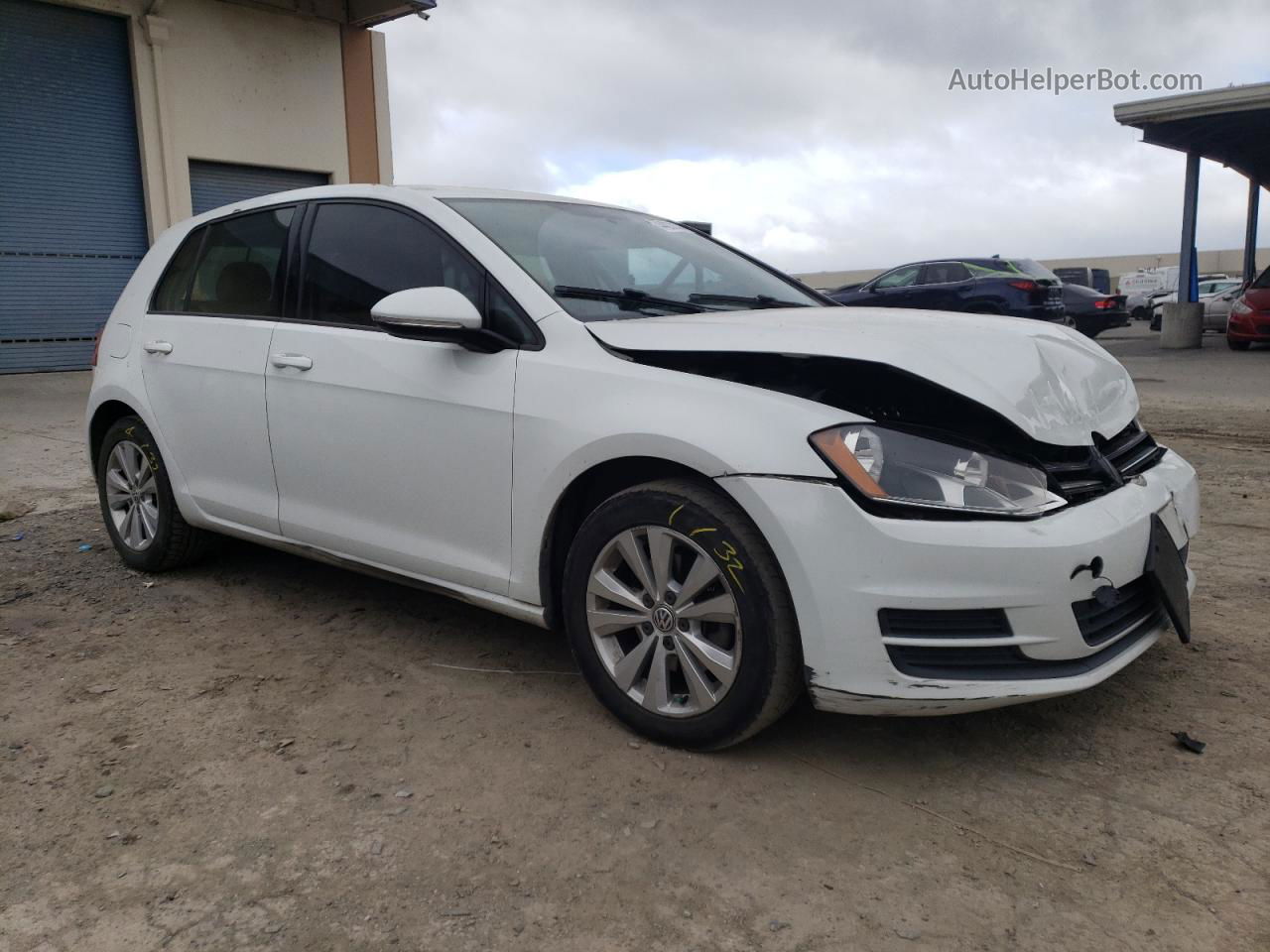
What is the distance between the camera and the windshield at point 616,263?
317cm

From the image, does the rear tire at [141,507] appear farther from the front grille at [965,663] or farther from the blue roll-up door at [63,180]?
the blue roll-up door at [63,180]

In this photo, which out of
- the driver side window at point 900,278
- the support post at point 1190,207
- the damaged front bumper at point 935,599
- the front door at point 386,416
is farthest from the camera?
the support post at point 1190,207

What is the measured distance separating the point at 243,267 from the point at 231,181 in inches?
445

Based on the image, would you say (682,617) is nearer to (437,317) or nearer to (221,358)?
(437,317)

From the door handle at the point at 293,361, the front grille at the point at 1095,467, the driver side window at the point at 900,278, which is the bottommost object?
the front grille at the point at 1095,467

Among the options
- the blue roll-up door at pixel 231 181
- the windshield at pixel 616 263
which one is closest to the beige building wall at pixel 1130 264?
the blue roll-up door at pixel 231 181

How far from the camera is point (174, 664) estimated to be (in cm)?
346

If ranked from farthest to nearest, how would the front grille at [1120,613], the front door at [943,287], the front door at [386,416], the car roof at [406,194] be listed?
the front door at [943,287]
the car roof at [406,194]
the front door at [386,416]
the front grille at [1120,613]

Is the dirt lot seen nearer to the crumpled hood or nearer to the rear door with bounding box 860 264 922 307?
the crumpled hood

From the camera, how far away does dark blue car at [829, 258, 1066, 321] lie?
1523 cm

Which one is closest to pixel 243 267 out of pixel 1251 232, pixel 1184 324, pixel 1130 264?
pixel 1184 324

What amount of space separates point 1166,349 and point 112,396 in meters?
17.4

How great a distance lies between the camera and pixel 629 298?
10.6ft

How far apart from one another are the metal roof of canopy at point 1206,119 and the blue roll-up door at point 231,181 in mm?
12786
